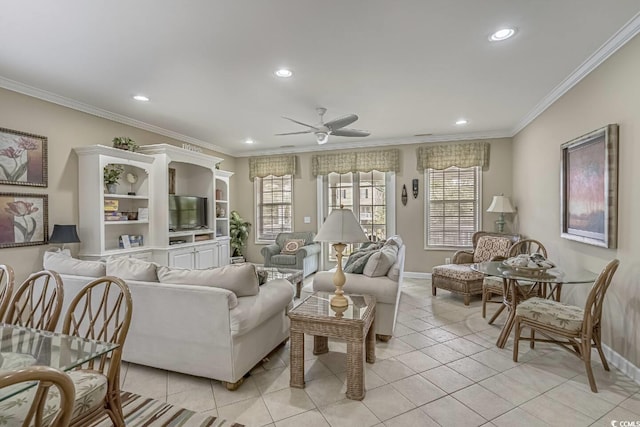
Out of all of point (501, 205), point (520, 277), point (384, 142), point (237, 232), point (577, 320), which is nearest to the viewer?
point (577, 320)

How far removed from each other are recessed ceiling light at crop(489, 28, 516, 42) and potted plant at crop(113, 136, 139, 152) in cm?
455

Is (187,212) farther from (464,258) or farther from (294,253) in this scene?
(464,258)

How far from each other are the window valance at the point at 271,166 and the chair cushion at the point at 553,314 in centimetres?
500

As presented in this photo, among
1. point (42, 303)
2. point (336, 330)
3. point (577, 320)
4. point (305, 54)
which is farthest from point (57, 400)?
point (577, 320)

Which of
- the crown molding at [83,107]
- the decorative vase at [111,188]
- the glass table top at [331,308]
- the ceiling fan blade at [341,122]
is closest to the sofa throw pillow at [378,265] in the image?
the glass table top at [331,308]

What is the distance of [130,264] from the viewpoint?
266cm

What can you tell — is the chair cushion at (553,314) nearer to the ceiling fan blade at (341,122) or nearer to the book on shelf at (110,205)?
the ceiling fan blade at (341,122)

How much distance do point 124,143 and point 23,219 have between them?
1.51 meters

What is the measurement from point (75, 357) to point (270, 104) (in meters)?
3.38

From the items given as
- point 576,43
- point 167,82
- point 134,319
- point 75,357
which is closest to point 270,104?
point 167,82

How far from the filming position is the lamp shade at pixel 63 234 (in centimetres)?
359

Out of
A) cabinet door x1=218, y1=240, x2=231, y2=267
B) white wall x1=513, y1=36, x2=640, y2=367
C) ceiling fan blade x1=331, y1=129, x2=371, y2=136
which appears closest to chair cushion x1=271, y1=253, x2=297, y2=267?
cabinet door x1=218, y1=240, x2=231, y2=267

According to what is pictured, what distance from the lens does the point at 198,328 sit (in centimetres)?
235

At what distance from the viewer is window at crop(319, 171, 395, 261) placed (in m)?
6.32
